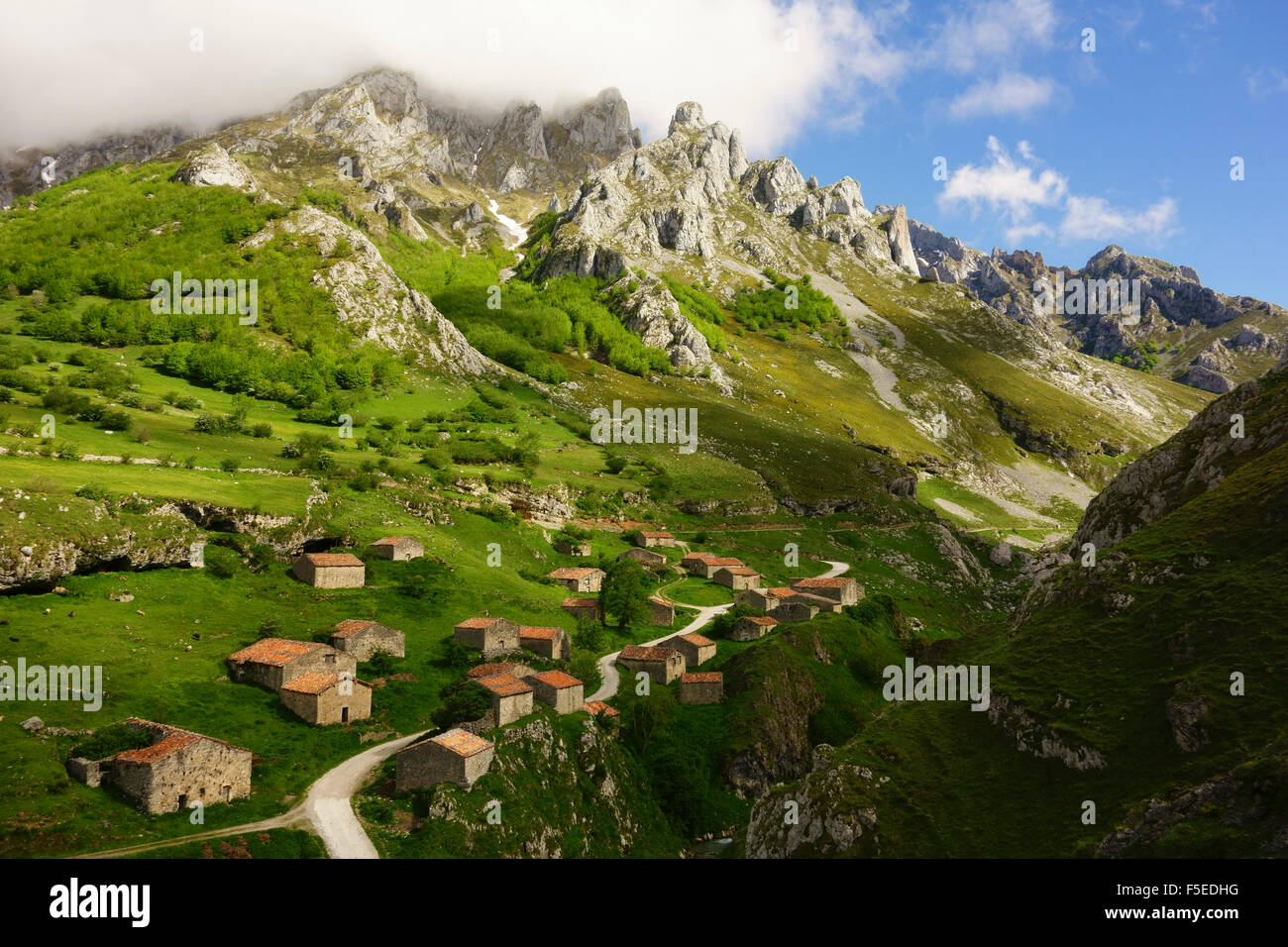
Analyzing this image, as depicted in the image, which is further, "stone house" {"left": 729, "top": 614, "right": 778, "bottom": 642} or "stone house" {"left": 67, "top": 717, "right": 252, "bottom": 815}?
"stone house" {"left": 729, "top": 614, "right": 778, "bottom": 642}

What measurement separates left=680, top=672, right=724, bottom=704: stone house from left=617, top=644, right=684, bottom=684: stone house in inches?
56.6

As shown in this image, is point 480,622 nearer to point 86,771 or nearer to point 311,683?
point 311,683

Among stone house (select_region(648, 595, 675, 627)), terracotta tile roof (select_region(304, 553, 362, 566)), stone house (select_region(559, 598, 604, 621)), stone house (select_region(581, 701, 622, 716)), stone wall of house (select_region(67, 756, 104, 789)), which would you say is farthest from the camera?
stone house (select_region(648, 595, 675, 627))

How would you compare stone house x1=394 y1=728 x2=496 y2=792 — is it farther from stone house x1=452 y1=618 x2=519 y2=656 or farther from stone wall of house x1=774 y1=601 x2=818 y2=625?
stone wall of house x1=774 y1=601 x2=818 y2=625

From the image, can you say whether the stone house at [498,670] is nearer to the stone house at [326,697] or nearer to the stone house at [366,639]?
the stone house at [366,639]

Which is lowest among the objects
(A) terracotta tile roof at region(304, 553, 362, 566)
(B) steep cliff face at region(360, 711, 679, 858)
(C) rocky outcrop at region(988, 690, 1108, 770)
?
(B) steep cliff face at region(360, 711, 679, 858)

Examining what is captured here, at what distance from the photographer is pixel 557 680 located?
204 feet

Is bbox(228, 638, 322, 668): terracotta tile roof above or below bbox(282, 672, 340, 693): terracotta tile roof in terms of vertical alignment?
above

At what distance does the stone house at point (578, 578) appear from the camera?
93312 mm

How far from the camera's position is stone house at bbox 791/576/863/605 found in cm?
10212

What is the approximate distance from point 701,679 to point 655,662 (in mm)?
5198

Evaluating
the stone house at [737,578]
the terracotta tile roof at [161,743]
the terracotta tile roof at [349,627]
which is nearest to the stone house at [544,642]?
the terracotta tile roof at [349,627]

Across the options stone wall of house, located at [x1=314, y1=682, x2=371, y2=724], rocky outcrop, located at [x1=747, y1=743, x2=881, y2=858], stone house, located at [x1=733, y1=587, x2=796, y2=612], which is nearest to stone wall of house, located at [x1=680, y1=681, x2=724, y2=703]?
stone house, located at [x1=733, y1=587, x2=796, y2=612]
